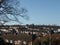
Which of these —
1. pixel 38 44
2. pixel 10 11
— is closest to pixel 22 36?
pixel 38 44

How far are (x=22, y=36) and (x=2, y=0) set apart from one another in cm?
2685

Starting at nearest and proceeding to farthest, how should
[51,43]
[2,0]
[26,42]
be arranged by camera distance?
[2,0] → [51,43] → [26,42]

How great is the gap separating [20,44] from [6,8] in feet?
88.1

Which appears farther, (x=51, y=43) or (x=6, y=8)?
(x=51, y=43)

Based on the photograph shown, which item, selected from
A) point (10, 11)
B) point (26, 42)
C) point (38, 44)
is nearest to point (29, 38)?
point (26, 42)

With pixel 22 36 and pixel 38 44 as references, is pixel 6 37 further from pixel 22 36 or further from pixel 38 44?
pixel 38 44

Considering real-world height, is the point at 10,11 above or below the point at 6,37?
above

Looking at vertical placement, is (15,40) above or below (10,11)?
below

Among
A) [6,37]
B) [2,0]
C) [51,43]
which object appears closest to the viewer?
[2,0]

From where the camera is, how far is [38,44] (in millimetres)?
29906

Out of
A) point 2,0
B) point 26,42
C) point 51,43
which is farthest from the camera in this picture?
point 26,42

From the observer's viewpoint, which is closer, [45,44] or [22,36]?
[45,44]

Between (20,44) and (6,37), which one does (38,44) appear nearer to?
(20,44)

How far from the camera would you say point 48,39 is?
30031 mm
